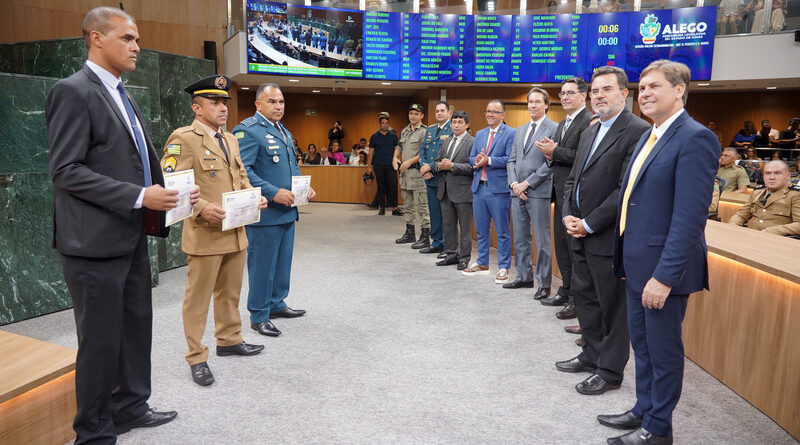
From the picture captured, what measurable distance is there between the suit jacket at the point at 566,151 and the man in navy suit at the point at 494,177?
913 mm

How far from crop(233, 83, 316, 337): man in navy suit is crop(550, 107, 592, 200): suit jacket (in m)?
1.71

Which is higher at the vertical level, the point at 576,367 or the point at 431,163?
the point at 431,163

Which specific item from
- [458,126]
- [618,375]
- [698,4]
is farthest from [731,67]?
[618,375]

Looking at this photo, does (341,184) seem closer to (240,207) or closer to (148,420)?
(240,207)

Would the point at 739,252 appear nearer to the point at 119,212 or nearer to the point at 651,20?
the point at 119,212

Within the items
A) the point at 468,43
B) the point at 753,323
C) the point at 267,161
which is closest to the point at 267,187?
the point at 267,161

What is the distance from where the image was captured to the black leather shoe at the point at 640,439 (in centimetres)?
204

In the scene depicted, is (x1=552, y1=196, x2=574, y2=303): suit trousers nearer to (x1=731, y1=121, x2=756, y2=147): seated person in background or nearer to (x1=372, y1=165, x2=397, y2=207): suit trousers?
(x1=372, y1=165, x2=397, y2=207): suit trousers

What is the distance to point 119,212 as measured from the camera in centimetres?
193

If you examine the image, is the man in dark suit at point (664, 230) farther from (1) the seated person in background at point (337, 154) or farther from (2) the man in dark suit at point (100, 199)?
(1) the seated person in background at point (337, 154)

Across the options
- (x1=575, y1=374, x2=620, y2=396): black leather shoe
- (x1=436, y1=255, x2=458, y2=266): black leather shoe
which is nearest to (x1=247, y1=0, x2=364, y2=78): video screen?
(x1=436, y1=255, x2=458, y2=266): black leather shoe

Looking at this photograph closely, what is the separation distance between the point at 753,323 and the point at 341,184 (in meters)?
8.43

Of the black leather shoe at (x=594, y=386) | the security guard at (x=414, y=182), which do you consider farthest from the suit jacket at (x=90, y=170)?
the security guard at (x=414, y=182)

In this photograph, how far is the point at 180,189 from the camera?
82.3 inches
